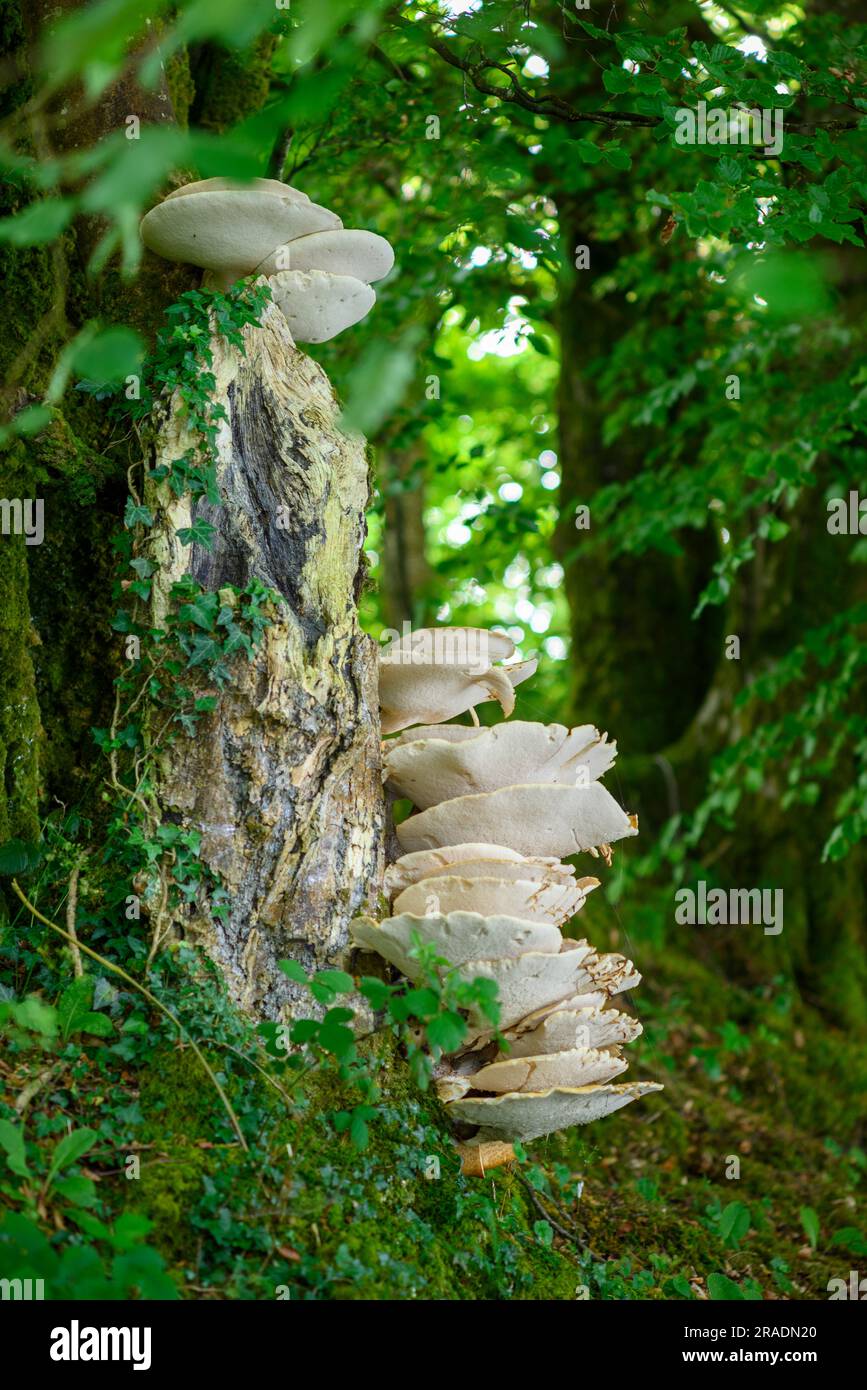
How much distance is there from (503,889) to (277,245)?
2.26 metres

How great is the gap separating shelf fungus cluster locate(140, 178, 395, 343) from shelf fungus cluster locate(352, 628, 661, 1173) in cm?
122

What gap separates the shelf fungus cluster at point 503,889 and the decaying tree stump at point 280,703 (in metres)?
0.18

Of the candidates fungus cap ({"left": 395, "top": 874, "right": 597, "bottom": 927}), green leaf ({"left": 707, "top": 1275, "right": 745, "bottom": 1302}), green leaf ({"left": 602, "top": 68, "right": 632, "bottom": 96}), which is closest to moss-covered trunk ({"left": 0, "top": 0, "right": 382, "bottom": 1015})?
fungus cap ({"left": 395, "top": 874, "right": 597, "bottom": 927})

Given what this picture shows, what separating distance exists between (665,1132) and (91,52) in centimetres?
590

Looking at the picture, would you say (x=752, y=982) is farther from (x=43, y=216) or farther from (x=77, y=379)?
(x=43, y=216)

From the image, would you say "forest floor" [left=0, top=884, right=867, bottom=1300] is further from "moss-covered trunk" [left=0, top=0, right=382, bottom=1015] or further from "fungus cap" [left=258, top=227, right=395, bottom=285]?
"fungus cap" [left=258, top=227, right=395, bottom=285]

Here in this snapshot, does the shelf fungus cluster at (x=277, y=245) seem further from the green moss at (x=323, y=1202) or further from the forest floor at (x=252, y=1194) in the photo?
the green moss at (x=323, y=1202)

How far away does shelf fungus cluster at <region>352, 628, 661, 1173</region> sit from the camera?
3.12 metres

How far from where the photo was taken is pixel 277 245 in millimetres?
3650

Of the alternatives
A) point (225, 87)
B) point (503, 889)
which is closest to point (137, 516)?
point (503, 889)

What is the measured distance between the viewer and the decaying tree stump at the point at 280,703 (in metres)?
3.32
